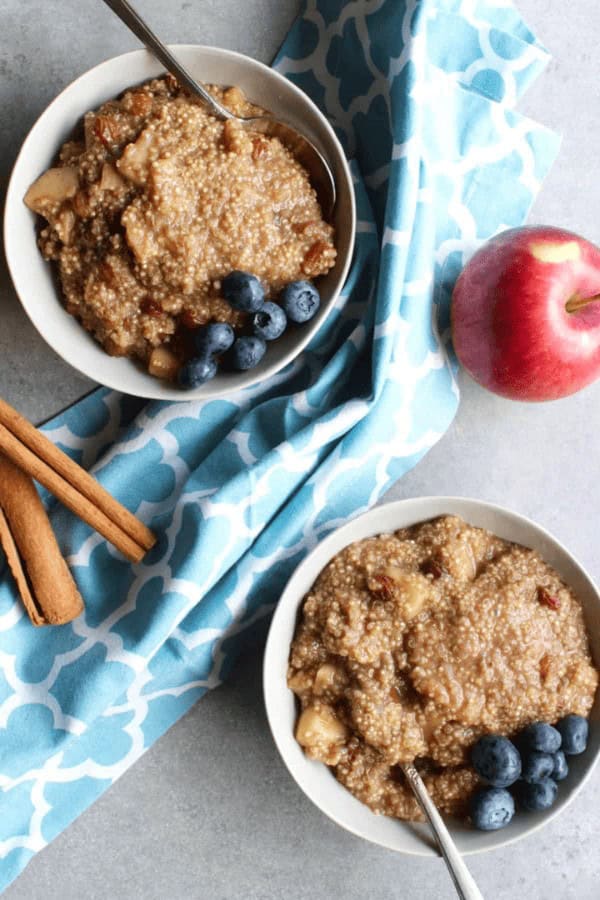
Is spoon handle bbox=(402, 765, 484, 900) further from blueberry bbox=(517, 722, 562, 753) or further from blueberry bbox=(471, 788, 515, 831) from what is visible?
blueberry bbox=(517, 722, 562, 753)

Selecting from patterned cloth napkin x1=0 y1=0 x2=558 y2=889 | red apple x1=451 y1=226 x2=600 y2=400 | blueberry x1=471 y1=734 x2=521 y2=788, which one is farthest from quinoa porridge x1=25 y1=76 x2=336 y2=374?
blueberry x1=471 y1=734 x2=521 y2=788

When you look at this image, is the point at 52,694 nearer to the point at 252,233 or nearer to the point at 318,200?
the point at 252,233

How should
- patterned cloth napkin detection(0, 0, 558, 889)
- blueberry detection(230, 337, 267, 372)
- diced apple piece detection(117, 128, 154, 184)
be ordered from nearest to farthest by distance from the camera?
diced apple piece detection(117, 128, 154, 184)
blueberry detection(230, 337, 267, 372)
patterned cloth napkin detection(0, 0, 558, 889)

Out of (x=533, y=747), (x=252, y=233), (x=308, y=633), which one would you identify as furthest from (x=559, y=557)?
(x=252, y=233)

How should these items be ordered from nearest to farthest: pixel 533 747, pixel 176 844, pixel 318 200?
1. pixel 533 747
2. pixel 318 200
3. pixel 176 844

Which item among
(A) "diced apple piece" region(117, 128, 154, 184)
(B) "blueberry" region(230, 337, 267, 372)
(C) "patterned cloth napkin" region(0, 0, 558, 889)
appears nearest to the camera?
(A) "diced apple piece" region(117, 128, 154, 184)

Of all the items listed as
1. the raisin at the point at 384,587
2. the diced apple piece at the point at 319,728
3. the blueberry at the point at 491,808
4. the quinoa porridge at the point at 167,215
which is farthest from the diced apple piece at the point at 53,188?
the blueberry at the point at 491,808
